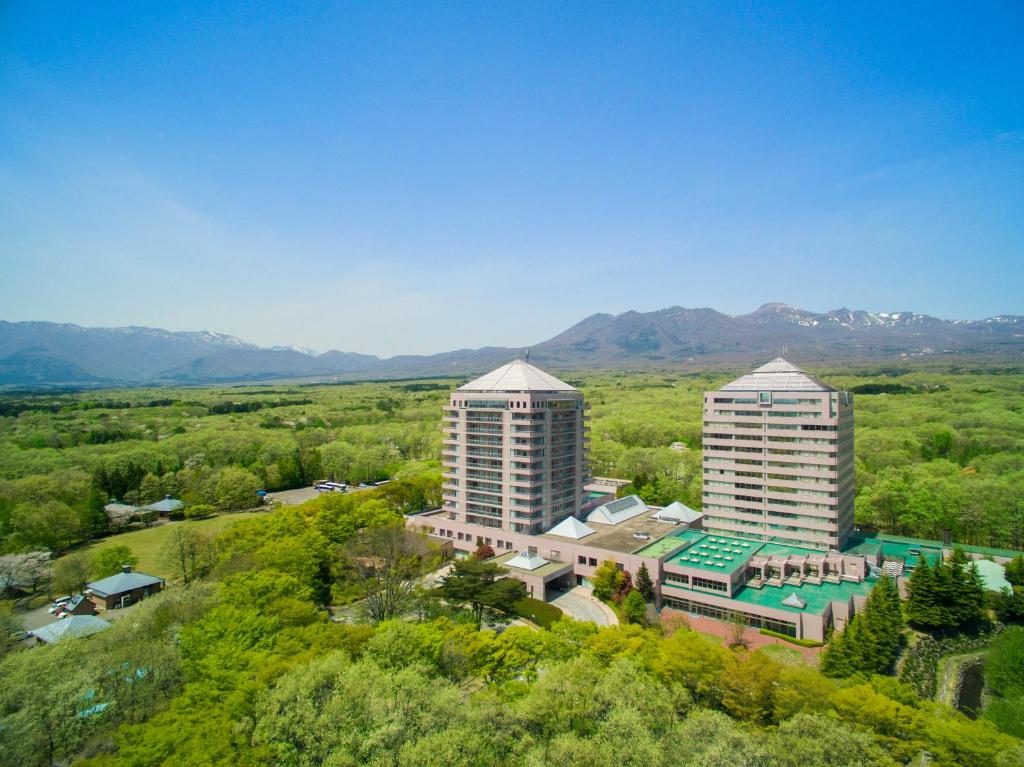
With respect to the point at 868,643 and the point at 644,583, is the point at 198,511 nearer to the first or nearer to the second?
the point at 644,583

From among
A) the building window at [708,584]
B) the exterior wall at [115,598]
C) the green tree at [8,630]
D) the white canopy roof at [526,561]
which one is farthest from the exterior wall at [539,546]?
the green tree at [8,630]

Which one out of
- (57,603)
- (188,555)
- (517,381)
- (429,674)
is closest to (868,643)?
(429,674)

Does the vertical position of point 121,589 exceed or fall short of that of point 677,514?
it falls short

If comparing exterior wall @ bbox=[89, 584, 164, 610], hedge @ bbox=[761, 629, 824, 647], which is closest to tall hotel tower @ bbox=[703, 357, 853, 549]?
hedge @ bbox=[761, 629, 824, 647]

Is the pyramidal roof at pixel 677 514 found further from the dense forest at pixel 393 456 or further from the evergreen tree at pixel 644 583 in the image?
the evergreen tree at pixel 644 583

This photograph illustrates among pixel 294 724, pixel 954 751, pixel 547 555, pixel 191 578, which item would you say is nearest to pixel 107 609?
pixel 191 578

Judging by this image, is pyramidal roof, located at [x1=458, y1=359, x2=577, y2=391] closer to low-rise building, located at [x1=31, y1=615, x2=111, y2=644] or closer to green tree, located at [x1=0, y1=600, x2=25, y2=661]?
low-rise building, located at [x1=31, y1=615, x2=111, y2=644]
